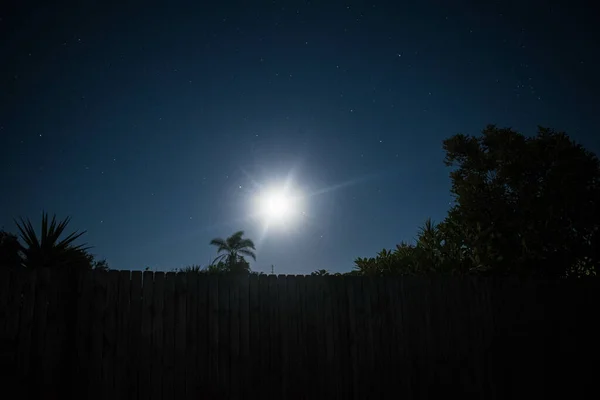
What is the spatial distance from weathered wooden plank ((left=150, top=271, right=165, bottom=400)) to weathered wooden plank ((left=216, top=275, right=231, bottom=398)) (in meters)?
0.71

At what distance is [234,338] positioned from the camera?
4.92 meters

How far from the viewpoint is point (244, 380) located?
4.85m

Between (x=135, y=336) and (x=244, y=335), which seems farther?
(x=244, y=335)

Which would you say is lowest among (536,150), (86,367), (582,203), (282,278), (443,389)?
(443,389)

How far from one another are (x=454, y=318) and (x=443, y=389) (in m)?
1.10

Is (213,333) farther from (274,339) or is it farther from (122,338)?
(122,338)

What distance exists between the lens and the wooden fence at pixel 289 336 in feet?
13.7

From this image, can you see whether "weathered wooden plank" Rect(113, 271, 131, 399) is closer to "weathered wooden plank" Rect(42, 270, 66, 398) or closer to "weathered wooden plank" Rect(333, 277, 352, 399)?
"weathered wooden plank" Rect(42, 270, 66, 398)

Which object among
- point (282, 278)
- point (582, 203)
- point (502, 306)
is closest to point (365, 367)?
point (282, 278)

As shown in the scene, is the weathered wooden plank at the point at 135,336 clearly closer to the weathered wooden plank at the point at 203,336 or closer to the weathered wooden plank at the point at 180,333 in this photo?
the weathered wooden plank at the point at 180,333

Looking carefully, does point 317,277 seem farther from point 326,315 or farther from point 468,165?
point 468,165

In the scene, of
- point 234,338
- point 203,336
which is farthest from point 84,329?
point 234,338

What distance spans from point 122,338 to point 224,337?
1212 mm

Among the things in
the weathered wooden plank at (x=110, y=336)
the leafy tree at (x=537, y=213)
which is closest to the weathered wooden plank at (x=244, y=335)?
the weathered wooden plank at (x=110, y=336)
